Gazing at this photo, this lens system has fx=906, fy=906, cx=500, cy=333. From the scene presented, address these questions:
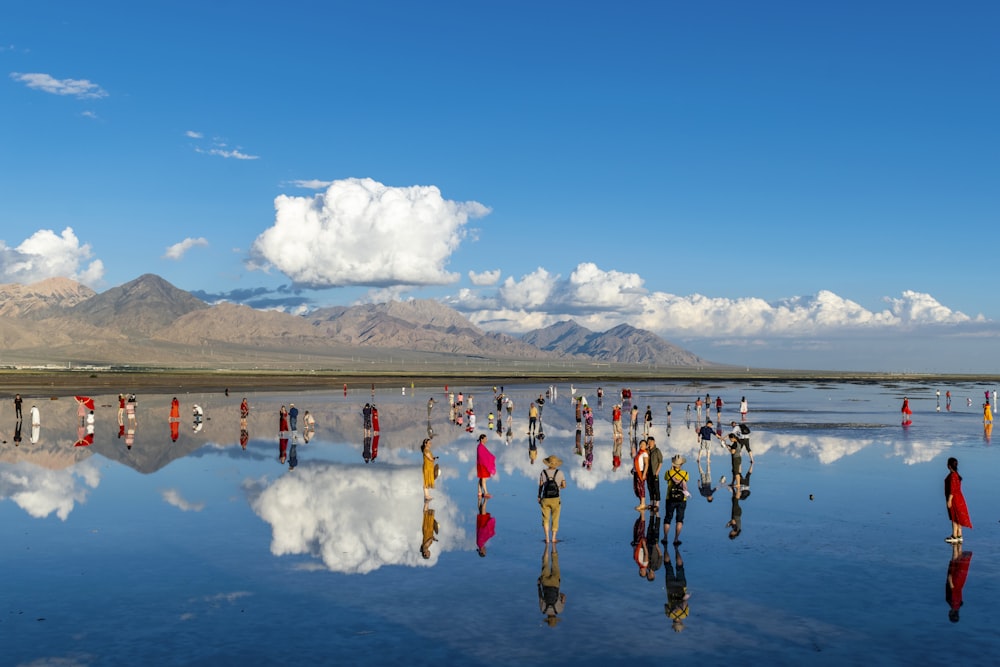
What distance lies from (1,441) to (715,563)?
37.6 meters

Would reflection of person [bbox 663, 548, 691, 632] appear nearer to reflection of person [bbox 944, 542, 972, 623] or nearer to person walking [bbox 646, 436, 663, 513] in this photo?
reflection of person [bbox 944, 542, 972, 623]

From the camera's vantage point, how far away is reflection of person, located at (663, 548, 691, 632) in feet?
48.6

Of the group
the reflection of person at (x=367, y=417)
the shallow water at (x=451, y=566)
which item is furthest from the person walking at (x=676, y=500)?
the reflection of person at (x=367, y=417)

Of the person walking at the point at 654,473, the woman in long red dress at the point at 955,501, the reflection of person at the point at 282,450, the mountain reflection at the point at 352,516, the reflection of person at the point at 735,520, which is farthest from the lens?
the reflection of person at the point at 282,450

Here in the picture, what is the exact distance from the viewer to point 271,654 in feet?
42.1

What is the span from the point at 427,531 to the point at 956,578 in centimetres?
1146

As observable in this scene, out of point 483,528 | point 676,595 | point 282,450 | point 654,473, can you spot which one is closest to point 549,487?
point 483,528

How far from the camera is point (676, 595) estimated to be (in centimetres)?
1628

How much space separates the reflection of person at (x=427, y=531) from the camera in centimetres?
1984

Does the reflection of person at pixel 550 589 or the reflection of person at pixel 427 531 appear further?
the reflection of person at pixel 427 531

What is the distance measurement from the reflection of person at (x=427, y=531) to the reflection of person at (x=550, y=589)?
2.59 metres

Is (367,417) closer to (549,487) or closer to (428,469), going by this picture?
(428,469)

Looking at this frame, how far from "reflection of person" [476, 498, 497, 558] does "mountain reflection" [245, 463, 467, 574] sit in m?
0.43

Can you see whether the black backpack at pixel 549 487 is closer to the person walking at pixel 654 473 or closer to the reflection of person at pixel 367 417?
the person walking at pixel 654 473
